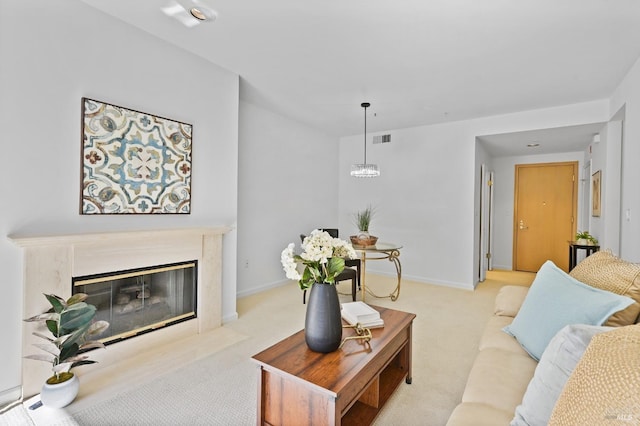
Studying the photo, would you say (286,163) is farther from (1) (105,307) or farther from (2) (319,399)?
(2) (319,399)

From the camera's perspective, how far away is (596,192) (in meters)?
4.32

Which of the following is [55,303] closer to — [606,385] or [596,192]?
[606,385]

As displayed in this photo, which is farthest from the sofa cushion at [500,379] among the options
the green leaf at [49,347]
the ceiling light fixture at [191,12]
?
the ceiling light fixture at [191,12]

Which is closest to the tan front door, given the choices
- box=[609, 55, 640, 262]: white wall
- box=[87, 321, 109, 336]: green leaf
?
box=[609, 55, 640, 262]: white wall

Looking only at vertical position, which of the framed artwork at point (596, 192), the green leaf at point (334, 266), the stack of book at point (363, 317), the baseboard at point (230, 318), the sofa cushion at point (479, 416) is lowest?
the baseboard at point (230, 318)

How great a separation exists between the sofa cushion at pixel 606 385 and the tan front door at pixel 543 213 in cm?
614

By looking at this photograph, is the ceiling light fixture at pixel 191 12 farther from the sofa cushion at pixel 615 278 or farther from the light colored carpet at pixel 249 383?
the sofa cushion at pixel 615 278

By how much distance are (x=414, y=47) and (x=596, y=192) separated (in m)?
3.64

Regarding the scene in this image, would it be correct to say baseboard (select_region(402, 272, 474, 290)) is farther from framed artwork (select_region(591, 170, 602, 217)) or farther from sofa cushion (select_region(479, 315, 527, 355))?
sofa cushion (select_region(479, 315, 527, 355))

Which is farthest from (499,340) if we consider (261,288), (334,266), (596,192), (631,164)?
(596,192)

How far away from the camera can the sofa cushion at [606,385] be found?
22.4 inches

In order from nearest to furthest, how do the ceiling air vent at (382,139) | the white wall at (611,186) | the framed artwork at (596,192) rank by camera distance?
1. the white wall at (611,186)
2. the framed artwork at (596,192)
3. the ceiling air vent at (382,139)

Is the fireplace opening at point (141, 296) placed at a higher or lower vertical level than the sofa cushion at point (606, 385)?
lower

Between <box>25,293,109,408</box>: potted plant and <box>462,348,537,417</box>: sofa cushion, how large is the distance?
2.07 metres
